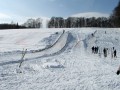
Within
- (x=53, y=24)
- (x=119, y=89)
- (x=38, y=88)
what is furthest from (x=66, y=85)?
(x=53, y=24)

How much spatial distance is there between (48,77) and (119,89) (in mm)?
7065

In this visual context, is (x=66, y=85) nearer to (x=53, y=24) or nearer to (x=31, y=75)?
(x=31, y=75)

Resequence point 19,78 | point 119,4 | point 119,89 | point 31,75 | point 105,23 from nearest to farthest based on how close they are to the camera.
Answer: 1. point 119,89
2. point 19,78
3. point 31,75
4. point 119,4
5. point 105,23

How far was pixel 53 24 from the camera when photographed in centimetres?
17062

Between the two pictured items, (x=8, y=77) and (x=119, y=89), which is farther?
(x=8, y=77)

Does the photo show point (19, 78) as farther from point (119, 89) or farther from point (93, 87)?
point (119, 89)

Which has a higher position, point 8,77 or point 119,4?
point 119,4

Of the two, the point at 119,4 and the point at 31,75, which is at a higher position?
the point at 119,4

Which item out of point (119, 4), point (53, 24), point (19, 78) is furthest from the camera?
point (53, 24)

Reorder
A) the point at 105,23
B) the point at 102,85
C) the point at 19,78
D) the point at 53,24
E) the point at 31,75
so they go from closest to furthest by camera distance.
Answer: the point at 102,85 < the point at 19,78 < the point at 31,75 < the point at 105,23 < the point at 53,24

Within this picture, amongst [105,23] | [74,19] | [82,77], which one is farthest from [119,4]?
[82,77]

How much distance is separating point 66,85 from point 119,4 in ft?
340

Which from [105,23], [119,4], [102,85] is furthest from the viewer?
[105,23]

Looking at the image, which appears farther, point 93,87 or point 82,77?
point 82,77
